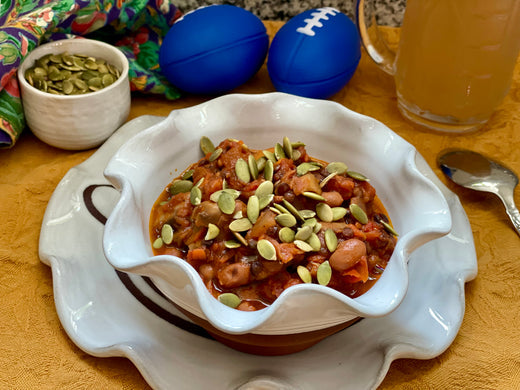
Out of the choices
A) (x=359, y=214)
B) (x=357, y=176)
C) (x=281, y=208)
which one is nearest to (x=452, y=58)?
(x=357, y=176)

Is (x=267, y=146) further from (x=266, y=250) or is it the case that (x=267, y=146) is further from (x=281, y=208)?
(x=266, y=250)

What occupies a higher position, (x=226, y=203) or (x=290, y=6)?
(x=226, y=203)

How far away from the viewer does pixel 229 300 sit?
106 centimetres

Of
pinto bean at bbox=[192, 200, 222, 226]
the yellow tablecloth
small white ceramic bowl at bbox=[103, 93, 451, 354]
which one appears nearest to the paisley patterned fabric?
the yellow tablecloth

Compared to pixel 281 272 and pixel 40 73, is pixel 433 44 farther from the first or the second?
pixel 40 73

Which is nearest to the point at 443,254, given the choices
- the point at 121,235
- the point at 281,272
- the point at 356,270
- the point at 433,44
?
the point at 356,270

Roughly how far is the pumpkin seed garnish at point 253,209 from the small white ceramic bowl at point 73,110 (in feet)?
2.17

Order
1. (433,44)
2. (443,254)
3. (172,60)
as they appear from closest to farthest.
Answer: (443,254)
(433,44)
(172,60)

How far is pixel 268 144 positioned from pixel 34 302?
68cm

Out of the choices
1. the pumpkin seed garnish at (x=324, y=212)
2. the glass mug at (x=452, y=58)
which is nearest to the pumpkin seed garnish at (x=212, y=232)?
the pumpkin seed garnish at (x=324, y=212)

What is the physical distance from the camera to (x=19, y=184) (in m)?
1.55

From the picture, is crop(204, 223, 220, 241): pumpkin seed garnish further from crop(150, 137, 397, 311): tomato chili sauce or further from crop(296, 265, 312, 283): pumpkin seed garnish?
crop(296, 265, 312, 283): pumpkin seed garnish

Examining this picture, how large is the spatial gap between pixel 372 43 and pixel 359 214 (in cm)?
91

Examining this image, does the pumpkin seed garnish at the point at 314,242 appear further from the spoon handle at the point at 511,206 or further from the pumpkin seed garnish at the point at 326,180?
the spoon handle at the point at 511,206
